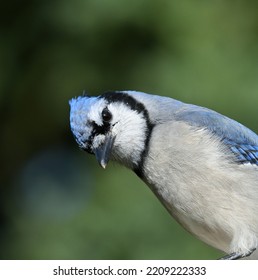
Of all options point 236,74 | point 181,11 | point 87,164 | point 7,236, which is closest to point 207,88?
point 236,74

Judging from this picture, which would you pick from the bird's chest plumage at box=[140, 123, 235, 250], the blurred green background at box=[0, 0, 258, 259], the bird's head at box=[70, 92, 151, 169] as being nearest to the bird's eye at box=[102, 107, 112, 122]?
the bird's head at box=[70, 92, 151, 169]

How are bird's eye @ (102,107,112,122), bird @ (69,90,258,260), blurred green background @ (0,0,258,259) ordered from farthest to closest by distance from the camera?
blurred green background @ (0,0,258,259)
bird's eye @ (102,107,112,122)
bird @ (69,90,258,260)

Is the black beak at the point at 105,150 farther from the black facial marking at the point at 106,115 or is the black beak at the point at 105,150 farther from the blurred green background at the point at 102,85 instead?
the blurred green background at the point at 102,85

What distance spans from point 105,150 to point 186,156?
0.23m

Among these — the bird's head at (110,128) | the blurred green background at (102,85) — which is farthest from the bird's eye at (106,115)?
the blurred green background at (102,85)

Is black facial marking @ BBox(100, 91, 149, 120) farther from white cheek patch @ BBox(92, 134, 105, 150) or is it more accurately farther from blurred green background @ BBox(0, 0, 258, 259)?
blurred green background @ BBox(0, 0, 258, 259)

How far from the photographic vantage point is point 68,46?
4215 mm

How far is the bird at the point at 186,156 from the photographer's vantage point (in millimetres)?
2176

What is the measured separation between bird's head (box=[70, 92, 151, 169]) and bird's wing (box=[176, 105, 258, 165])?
0.15 metres

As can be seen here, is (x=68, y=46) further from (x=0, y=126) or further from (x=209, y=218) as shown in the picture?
(x=209, y=218)

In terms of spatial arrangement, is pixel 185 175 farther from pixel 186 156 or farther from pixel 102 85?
pixel 102 85

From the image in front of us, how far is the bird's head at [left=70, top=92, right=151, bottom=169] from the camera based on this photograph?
2.25 m

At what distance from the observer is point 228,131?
2.40 m

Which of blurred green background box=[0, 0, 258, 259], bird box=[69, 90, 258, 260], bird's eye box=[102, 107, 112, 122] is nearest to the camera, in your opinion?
bird box=[69, 90, 258, 260]
